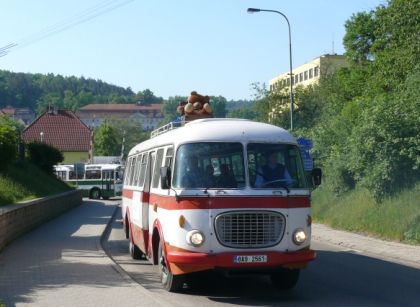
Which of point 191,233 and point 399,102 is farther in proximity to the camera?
point 399,102

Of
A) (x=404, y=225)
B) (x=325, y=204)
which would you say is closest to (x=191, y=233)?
(x=404, y=225)

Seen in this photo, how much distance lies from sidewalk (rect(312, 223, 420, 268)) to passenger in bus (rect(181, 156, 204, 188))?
6.51 m

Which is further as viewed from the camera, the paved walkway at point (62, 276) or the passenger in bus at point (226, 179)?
the passenger in bus at point (226, 179)

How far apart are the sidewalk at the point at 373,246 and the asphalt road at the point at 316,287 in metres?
0.69

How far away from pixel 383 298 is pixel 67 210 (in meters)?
25.9

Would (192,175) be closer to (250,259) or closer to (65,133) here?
(250,259)

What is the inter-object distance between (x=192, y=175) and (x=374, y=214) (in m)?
13.3

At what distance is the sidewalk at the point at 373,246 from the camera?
16375mm

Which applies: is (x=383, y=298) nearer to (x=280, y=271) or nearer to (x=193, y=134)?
(x=280, y=271)

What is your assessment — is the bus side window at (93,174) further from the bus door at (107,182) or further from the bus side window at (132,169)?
the bus side window at (132,169)

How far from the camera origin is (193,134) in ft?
36.6

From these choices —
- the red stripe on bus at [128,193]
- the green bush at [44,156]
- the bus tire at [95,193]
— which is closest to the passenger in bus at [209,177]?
A: the red stripe on bus at [128,193]

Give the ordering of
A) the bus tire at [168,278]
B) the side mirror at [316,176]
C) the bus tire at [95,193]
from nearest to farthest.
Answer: the bus tire at [168,278] → the side mirror at [316,176] → the bus tire at [95,193]

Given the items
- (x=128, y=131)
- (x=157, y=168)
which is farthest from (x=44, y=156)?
(x=128, y=131)
